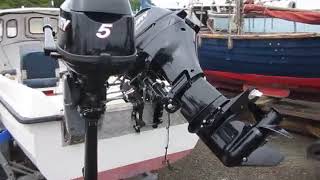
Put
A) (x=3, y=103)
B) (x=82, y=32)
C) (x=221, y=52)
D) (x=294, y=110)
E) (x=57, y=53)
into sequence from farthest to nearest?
(x=221, y=52) < (x=294, y=110) < (x=3, y=103) < (x=57, y=53) < (x=82, y=32)

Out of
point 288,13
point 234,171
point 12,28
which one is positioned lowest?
point 234,171

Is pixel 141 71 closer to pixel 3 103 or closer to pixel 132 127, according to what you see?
pixel 132 127

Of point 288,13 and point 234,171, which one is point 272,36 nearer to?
point 288,13

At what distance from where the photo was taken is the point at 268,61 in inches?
241

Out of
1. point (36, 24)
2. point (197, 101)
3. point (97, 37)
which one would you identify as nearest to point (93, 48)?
point (97, 37)

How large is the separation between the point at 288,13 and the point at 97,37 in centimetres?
494

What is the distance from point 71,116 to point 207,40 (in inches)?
220

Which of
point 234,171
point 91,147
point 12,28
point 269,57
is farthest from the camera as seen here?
point 269,57

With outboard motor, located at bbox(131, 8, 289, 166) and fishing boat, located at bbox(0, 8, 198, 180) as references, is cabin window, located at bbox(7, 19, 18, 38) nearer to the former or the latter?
fishing boat, located at bbox(0, 8, 198, 180)

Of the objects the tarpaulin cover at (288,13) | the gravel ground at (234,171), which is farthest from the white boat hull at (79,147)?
the tarpaulin cover at (288,13)

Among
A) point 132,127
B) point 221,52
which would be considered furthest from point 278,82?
point 132,127

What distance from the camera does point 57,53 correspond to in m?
1.64

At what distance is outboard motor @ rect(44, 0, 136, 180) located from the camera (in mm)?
1467

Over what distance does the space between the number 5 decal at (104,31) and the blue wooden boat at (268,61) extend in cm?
455
